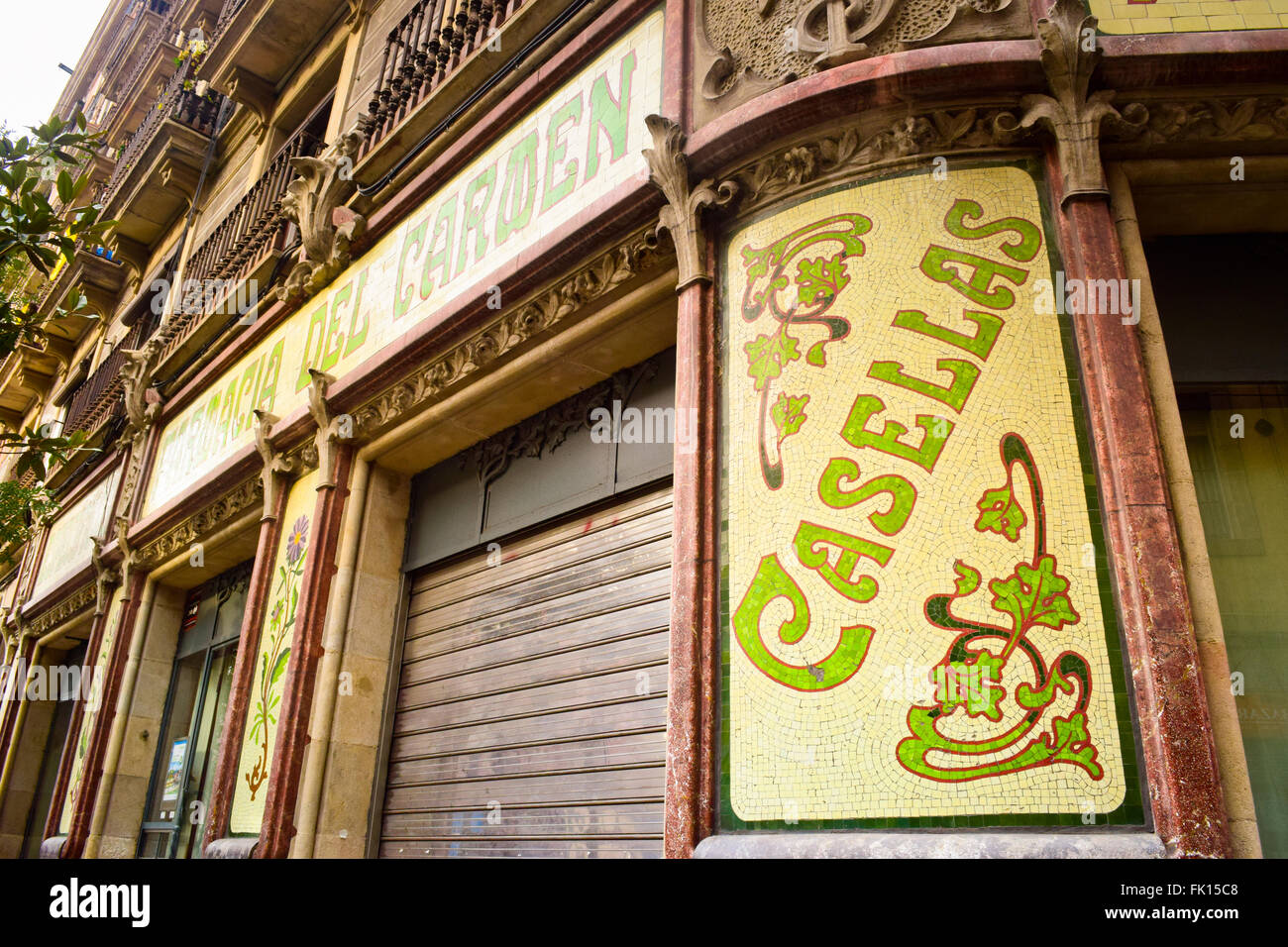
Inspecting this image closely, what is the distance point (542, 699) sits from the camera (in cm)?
504

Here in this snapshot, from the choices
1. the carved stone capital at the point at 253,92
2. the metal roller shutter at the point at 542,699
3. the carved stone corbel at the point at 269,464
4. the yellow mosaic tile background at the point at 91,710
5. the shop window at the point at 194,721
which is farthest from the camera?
the carved stone capital at the point at 253,92

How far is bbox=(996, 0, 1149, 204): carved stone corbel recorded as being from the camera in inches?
132

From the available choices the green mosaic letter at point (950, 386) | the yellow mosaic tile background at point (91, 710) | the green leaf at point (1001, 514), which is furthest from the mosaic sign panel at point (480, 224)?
the yellow mosaic tile background at point (91, 710)

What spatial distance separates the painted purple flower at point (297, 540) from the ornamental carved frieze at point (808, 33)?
4084 mm

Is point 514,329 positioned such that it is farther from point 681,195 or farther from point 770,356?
point 770,356

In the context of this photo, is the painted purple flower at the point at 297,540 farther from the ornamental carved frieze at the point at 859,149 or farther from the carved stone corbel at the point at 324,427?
the ornamental carved frieze at the point at 859,149

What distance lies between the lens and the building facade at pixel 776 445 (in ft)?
9.40

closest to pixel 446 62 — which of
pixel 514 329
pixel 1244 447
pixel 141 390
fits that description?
pixel 514 329

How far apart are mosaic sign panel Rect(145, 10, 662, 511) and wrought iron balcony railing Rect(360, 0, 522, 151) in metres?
1.06

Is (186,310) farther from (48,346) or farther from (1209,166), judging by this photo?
(1209,166)

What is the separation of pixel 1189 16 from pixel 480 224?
380 cm

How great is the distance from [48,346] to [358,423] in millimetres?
14410

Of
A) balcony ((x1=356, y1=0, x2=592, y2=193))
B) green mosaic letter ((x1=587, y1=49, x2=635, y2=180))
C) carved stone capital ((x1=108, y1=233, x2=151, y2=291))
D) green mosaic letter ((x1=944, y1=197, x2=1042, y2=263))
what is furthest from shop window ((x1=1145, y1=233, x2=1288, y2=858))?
carved stone capital ((x1=108, y1=233, x2=151, y2=291))

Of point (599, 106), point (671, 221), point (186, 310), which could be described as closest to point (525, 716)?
point (671, 221)
